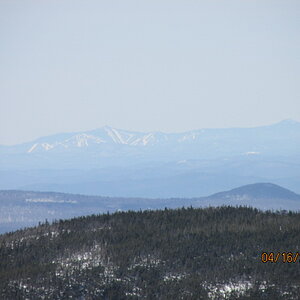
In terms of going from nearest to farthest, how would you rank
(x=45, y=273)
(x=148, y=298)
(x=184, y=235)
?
1. (x=148, y=298)
2. (x=45, y=273)
3. (x=184, y=235)

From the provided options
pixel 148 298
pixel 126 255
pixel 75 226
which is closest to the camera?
pixel 148 298

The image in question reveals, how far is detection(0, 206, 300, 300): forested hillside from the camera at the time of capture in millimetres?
61156

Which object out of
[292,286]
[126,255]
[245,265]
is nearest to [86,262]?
[126,255]

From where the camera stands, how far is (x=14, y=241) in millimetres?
77125

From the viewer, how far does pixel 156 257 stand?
68250 mm

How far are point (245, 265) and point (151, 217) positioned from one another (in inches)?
792

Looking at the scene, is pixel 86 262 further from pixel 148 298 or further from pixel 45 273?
pixel 148 298
